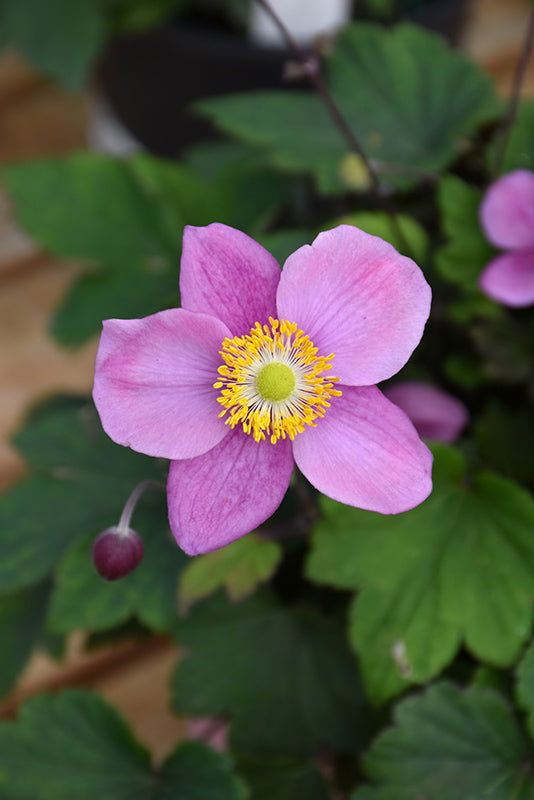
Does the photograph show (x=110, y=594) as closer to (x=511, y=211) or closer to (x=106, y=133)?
(x=511, y=211)

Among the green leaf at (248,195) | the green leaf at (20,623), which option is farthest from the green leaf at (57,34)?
the green leaf at (20,623)

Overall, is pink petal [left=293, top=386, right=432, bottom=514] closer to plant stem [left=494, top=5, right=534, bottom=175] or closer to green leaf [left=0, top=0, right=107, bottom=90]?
plant stem [left=494, top=5, right=534, bottom=175]

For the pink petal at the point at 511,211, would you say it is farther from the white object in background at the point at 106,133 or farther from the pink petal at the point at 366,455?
the white object in background at the point at 106,133

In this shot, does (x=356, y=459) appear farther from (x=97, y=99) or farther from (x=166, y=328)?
(x=97, y=99)

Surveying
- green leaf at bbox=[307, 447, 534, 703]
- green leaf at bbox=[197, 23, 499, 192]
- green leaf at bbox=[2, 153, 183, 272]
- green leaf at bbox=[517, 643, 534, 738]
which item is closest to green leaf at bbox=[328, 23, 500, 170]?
green leaf at bbox=[197, 23, 499, 192]

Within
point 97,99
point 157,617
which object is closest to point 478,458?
point 157,617
